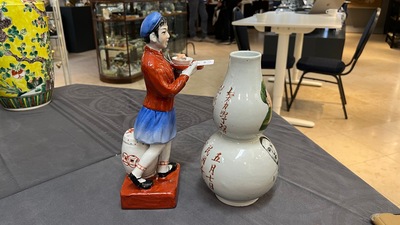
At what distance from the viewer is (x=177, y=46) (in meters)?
4.03

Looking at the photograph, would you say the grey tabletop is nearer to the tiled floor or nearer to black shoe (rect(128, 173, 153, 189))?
black shoe (rect(128, 173, 153, 189))

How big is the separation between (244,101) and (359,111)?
2.17m

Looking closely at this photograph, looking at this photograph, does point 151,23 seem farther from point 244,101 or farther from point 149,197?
point 149,197

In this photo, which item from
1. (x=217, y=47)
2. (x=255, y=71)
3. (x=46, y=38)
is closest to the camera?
(x=255, y=71)

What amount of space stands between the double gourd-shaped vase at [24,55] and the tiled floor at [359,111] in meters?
1.54

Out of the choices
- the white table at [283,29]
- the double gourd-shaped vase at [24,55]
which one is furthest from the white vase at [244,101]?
the white table at [283,29]

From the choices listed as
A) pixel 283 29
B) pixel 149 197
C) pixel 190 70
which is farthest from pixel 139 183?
pixel 283 29

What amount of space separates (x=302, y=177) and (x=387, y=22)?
6513 mm

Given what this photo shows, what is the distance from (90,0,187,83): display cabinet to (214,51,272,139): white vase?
236cm

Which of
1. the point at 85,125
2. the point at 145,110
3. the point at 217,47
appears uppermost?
the point at 145,110

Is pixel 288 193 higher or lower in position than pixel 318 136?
higher

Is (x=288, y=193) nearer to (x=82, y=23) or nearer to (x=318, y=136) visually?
(x=318, y=136)

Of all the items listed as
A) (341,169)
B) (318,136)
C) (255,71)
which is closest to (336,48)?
(318,136)

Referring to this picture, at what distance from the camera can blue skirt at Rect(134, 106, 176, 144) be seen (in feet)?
2.18
